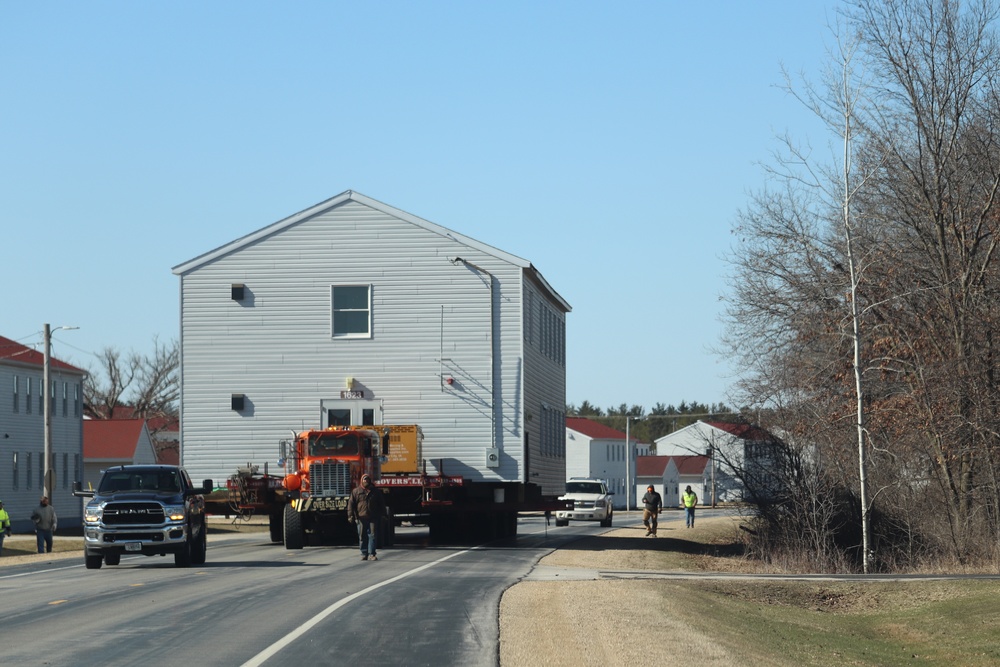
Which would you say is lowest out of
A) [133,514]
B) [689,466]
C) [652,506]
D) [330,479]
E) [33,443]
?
[689,466]

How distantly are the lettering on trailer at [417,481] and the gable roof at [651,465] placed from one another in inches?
3642

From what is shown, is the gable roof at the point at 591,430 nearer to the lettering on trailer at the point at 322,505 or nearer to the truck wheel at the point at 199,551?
the lettering on trailer at the point at 322,505

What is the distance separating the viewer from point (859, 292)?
32.2 metres

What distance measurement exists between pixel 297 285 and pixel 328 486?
6.48 meters

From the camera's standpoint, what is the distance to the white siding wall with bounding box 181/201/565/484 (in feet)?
111

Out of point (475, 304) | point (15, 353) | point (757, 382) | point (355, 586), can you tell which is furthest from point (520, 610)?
point (15, 353)

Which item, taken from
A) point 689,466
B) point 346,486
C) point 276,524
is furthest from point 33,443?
point 689,466

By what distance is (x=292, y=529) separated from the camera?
30.5 m

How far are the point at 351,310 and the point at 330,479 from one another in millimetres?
5560

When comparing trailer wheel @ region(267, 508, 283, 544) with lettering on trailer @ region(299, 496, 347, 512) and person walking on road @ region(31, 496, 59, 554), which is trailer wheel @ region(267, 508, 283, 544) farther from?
person walking on road @ region(31, 496, 59, 554)

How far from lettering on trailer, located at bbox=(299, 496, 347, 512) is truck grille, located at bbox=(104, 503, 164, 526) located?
617cm

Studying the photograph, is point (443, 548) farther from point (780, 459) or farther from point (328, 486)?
point (780, 459)

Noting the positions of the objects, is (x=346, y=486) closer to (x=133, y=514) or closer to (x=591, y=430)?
(x=133, y=514)

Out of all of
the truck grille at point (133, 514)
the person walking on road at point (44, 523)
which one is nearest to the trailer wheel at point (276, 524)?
the person walking on road at point (44, 523)
